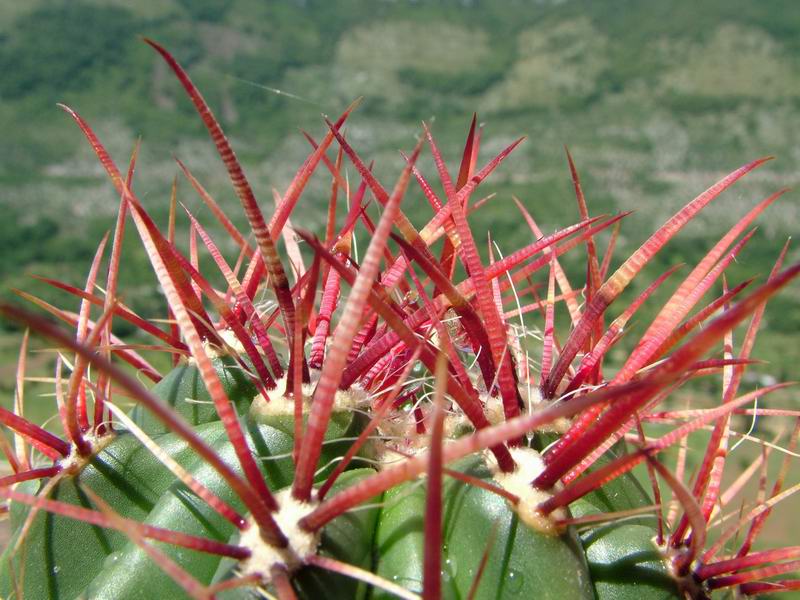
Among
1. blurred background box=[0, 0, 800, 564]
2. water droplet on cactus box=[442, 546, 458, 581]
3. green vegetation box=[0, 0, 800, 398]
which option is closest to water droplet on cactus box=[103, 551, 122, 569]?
water droplet on cactus box=[442, 546, 458, 581]

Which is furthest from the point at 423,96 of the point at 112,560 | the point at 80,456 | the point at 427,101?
the point at 112,560

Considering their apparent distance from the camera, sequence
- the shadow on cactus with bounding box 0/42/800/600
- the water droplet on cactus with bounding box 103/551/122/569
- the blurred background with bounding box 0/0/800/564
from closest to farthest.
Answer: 1. the shadow on cactus with bounding box 0/42/800/600
2. the water droplet on cactus with bounding box 103/551/122/569
3. the blurred background with bounding box 0/0/800/564

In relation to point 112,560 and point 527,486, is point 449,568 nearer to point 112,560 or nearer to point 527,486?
point 527,486

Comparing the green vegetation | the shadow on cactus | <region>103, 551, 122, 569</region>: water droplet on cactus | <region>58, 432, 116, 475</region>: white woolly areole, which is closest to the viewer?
the shadow on cactus

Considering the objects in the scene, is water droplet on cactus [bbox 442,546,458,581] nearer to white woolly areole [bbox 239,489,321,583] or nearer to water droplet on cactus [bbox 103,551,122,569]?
white woolly areole [bbox 239,489,321,583]

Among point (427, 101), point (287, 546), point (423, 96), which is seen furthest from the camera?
point (423, 96)

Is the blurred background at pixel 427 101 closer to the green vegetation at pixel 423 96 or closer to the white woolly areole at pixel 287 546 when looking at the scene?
the green vegetation at pixel 423 96

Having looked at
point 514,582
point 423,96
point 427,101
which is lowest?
point 427,101

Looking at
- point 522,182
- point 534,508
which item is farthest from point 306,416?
point 522,182
